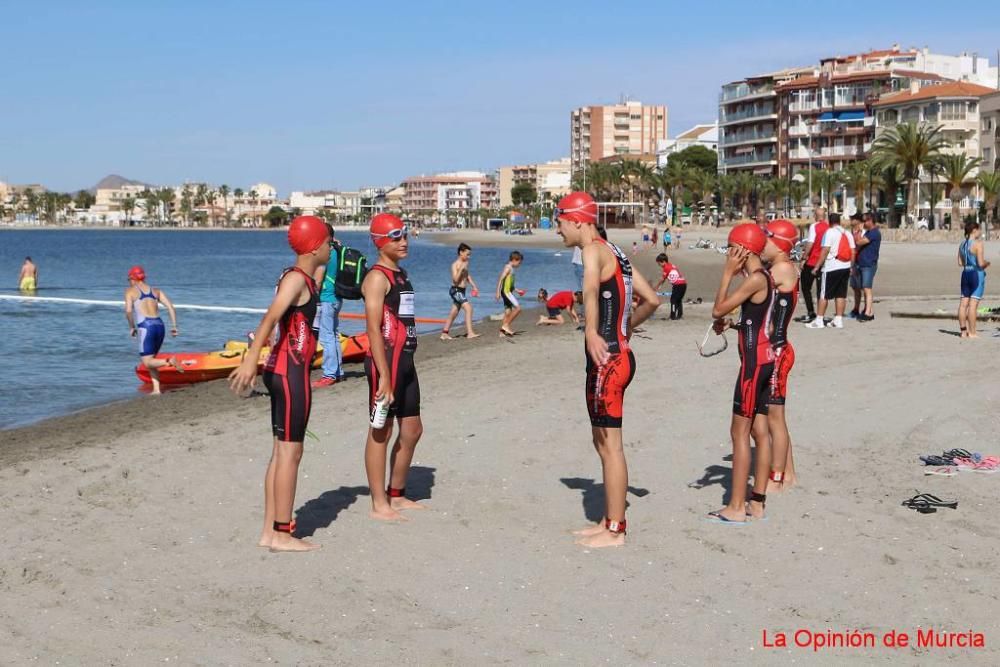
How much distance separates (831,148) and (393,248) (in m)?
118

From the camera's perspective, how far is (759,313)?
7.07 metres

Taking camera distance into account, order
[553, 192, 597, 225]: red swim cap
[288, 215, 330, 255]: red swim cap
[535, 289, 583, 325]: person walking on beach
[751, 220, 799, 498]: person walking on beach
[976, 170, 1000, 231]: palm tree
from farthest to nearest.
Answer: [976, 170, 1000, 231]: palm tree < [535, 289, 583, 325]: person walking on beach < [751, 220, 799, 498]: person walking on beach < [288, 215, 330, 255]: red swim cap < [553, 192, 597, 225]: red swim cap

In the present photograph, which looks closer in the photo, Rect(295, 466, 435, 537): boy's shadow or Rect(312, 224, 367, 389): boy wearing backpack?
Rect(295, 466, 435, 537): boy's shadow

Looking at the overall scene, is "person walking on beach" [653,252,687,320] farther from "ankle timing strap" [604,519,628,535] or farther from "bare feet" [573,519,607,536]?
"ankle timing strap" [604,519,628,535]

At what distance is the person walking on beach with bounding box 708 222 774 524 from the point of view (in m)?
7.04

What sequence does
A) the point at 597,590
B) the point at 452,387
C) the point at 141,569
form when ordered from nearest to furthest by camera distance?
1. the point at 597,590
2. the point at 141,569
3. the point at 452,387

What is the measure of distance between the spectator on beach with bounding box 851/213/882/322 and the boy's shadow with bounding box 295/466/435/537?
12.2m

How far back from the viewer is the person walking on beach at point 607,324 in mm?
6203

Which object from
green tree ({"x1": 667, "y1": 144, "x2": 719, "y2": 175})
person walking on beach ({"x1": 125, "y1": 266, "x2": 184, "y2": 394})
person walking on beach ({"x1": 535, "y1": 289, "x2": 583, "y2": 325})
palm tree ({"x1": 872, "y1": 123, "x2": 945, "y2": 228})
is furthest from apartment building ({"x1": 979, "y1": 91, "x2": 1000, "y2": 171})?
person walking on beach ({"x1": 125, "y1": 266, "x2": 184, "y2": 394})

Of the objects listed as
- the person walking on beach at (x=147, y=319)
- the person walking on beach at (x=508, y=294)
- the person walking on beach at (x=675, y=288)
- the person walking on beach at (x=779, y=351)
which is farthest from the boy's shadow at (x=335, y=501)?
the person walking on beach at (x=675, y=288)

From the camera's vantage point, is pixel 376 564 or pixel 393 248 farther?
pixel 393 248

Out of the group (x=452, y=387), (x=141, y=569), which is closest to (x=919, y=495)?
(x=141, y=569)

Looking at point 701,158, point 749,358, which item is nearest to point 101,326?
point 749,358

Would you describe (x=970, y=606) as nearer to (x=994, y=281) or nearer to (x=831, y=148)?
(x=994, y=281)
